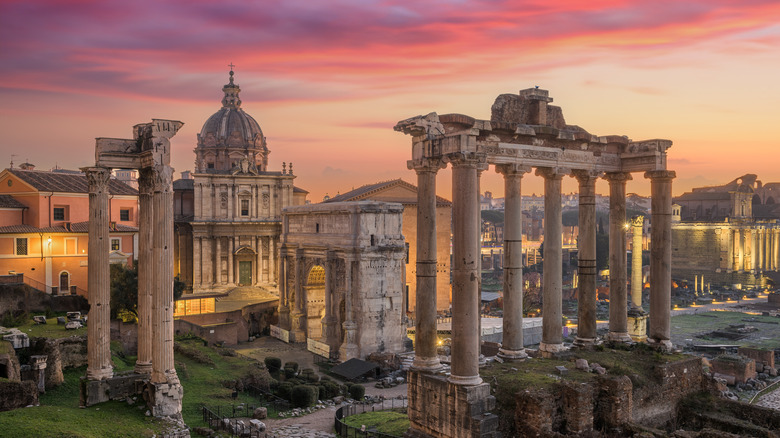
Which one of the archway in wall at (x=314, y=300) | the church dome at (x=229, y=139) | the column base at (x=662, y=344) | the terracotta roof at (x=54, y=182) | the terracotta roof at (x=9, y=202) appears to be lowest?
the archway in wall at (x=314, y=300)

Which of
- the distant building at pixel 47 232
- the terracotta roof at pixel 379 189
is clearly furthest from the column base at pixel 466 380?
the terracotta roof at pixel 379 189

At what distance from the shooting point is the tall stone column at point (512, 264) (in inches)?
704

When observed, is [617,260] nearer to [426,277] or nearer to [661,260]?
[661,260]

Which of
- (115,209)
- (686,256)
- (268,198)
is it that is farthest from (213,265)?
(686,256)

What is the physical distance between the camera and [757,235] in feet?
322

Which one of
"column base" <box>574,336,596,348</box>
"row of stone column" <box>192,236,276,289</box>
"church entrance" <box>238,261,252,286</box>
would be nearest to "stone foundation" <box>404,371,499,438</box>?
"column base" <box>574,336,596,348</box>

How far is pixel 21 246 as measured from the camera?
36.9 m

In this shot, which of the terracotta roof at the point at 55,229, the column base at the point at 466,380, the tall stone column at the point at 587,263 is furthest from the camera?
the terracotta roof at the point at 55,229

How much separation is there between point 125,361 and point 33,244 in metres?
14.4

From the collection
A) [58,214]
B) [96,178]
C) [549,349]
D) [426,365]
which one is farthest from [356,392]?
[58,214]

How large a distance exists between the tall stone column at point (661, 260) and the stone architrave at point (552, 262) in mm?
3335

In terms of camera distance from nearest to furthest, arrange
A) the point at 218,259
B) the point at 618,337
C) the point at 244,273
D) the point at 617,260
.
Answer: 1. the point at 618,337
2. the point at 617,260
3. the point at 218,259
4. the point at 244,273

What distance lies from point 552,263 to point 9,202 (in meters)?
32.8

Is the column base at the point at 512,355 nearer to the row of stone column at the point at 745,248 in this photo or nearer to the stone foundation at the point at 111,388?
the stone foundation at the point at 111,388
